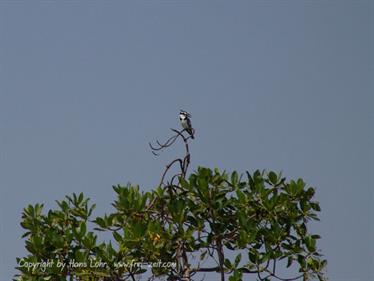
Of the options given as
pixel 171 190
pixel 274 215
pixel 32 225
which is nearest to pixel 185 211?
pixel 171 190

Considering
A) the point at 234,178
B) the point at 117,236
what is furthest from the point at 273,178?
the point at 117,236

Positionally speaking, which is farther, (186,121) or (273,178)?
(186,121)

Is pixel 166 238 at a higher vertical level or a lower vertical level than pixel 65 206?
lower

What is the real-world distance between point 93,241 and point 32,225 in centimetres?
101

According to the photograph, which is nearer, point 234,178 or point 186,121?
point 234,178

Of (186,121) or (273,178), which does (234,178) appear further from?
(186,121)

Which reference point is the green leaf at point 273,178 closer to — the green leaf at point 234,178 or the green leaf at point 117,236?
the green leaf at point 234,178

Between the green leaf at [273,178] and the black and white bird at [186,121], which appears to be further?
the black and white bird at [186,121]

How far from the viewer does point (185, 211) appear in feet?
29.9

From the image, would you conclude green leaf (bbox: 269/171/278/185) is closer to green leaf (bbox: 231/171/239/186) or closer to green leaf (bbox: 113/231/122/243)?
green leaf (bbox: 231/171/239/186)

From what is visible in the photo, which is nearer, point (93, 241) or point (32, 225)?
point (93, 241)

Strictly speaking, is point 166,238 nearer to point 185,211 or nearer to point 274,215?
point 185,211

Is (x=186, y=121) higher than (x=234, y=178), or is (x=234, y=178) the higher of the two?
(x=186, y=121)

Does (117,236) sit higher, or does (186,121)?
(186,121)
